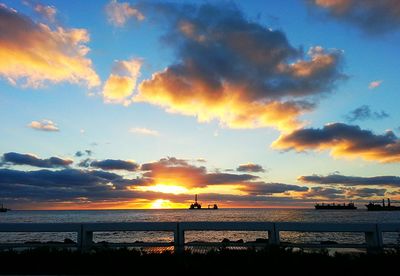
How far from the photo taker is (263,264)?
898 cm

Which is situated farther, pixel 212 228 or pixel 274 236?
pixel 212 228

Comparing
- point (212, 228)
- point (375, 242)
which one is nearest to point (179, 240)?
point (212, 228)

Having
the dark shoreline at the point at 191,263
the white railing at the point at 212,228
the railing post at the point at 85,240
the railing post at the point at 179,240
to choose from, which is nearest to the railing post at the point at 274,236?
the white railing at the point at 212,228

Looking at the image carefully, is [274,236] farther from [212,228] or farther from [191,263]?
[191,263]

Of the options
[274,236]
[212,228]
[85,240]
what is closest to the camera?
[274,236]

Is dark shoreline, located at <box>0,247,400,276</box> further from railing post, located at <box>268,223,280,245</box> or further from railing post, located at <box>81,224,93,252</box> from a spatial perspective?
railing post, located at <box>268,223,280,245</box>

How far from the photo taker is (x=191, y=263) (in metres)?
9.11

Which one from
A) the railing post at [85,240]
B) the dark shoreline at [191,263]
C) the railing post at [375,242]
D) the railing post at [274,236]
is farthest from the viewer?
the railing post at [85,240]

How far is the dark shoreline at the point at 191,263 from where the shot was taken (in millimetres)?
8734

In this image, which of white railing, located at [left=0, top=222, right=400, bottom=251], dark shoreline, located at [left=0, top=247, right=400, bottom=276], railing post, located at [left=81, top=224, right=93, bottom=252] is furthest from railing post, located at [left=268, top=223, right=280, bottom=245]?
railing post, located at [left=81, top=224, right=93, bottom=252]

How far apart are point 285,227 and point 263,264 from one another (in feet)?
6.35

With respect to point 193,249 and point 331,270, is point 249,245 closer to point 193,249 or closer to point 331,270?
point 193,249

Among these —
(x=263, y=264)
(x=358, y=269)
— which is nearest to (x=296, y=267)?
(x=263, y=264)

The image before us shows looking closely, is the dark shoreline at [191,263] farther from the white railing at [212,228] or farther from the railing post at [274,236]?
the railing post at [274,236]
